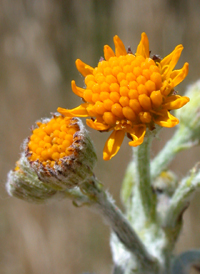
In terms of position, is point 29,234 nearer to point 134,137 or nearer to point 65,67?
point 65,67

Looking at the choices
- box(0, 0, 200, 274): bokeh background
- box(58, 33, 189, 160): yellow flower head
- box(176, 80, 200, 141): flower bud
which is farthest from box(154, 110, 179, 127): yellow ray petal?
box(0, 0, 200, 274): bokeh background

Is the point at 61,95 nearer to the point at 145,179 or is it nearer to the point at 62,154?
the point at 145,179

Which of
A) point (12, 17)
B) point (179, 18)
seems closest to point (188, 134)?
point (179, 18)

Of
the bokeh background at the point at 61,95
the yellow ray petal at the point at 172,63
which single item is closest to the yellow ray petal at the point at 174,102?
the yellow ray petal at the point at 172,63

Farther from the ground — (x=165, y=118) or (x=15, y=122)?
(x=15, y=122)

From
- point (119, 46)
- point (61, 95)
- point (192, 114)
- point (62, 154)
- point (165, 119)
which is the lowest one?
point (165, 119)

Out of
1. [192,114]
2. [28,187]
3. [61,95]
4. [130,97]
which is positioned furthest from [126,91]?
[61,95]

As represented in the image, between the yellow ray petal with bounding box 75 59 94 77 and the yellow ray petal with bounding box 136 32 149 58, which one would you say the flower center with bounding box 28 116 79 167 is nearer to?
the yellow ray petal with bounding box 75 59 94 77

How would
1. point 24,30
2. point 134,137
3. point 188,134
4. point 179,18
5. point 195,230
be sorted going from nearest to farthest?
point 134,137 → point 188,134 → point 179,18 → point 195,230 → point 24,30
